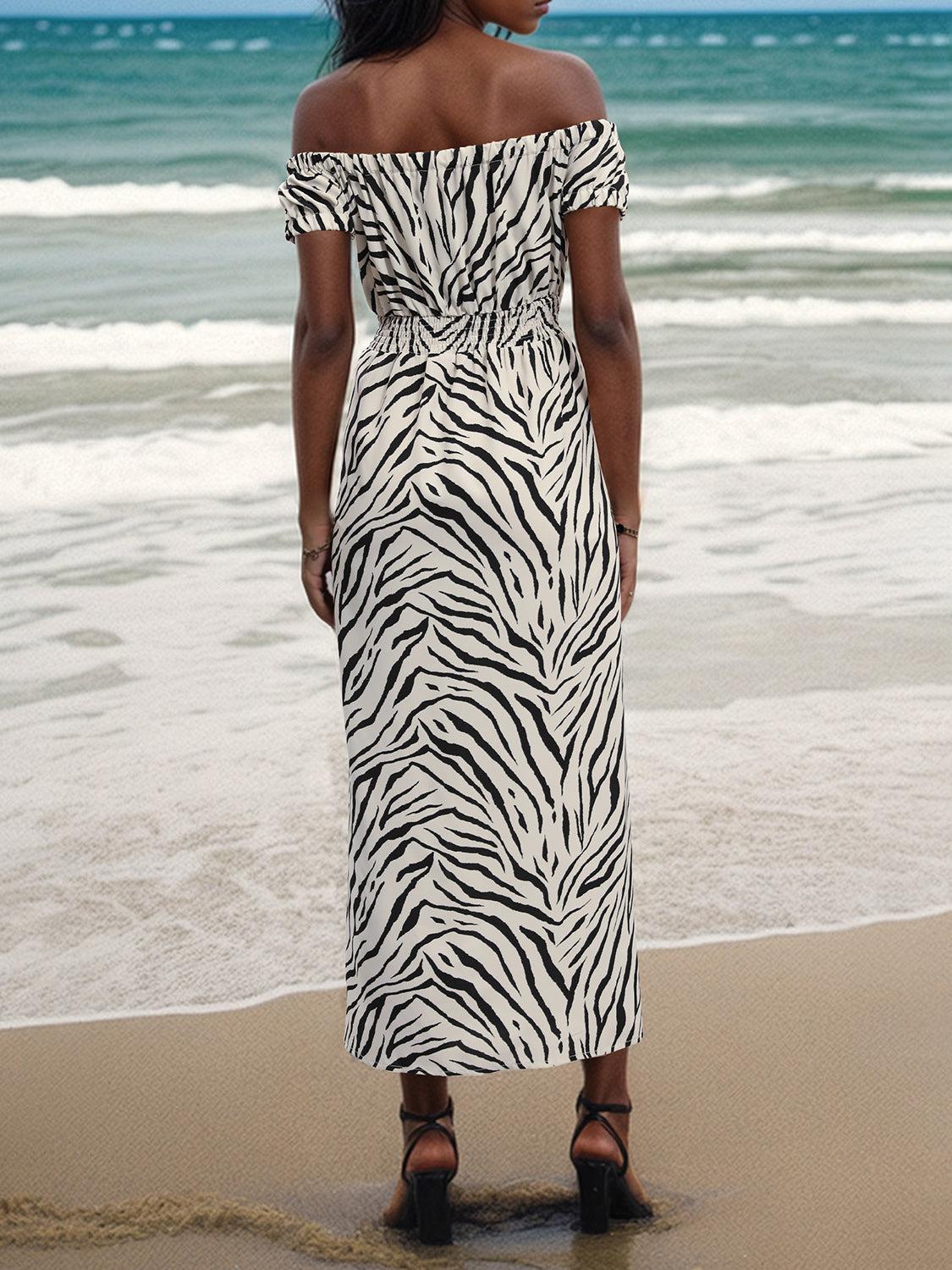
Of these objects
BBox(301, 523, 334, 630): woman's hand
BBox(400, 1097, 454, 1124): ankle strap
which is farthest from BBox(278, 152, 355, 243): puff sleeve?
BBox(400, 1097, 454, 1124): ankle strap

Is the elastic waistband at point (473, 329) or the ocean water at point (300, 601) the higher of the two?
the elastic waistband at point (473, 329)

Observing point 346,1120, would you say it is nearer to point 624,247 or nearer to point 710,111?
point 624,247

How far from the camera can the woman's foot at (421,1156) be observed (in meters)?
2.35

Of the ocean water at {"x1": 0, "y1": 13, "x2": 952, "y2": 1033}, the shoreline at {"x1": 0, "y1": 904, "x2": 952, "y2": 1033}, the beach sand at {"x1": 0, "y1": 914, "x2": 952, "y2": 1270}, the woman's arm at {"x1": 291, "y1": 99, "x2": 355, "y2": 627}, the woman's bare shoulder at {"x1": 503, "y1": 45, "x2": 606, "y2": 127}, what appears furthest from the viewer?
the ocean water at {"x1": 0, "y1": 13, "x2": 952, "y2": 1033}

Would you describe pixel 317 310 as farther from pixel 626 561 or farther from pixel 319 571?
pixel 626 561

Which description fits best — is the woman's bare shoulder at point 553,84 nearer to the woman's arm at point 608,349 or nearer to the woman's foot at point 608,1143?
the woman's arm at point 608,349

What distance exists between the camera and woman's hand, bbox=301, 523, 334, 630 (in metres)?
2.34

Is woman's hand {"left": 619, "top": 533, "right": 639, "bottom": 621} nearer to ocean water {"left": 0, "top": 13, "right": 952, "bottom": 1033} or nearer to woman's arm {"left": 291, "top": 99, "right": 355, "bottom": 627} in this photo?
woman's arm {"left": 291, "top": 99, "right": 355, "bottom": 627}

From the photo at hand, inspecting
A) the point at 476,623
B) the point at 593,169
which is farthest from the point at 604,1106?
the point at 593,169

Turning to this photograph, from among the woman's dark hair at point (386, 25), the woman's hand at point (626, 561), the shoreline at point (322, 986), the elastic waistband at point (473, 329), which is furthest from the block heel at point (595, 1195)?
the woman's dark hair at point (386, 25)

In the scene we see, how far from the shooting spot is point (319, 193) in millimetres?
2186

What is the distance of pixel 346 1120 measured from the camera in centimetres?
269

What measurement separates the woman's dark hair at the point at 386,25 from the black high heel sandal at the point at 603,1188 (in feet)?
4.87

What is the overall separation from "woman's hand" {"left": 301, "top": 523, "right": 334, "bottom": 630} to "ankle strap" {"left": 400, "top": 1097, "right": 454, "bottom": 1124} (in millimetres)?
714
